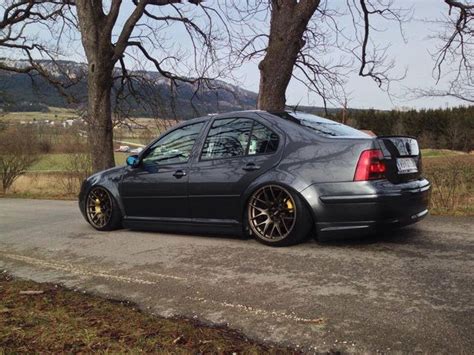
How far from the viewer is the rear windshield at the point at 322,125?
218 inches

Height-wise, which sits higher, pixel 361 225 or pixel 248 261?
pixel 361 225

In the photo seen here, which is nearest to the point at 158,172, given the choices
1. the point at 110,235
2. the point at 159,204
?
the point at 159,204

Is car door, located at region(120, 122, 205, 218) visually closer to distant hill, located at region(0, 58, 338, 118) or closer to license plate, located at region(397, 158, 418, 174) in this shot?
license plate, located at region(397, 158, 418, 174)

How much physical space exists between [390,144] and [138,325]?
3193mm

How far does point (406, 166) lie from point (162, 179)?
295 centimetres

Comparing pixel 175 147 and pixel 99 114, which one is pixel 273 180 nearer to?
pixel 175 147

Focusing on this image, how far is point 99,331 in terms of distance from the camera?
3.32 meters

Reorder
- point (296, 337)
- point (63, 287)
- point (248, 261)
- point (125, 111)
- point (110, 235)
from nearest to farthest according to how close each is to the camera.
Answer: point (296, 337) → point (63, 287) → point (248, 261) → point (110, 235) → point (125, 111)

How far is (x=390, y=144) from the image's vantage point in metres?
5.22

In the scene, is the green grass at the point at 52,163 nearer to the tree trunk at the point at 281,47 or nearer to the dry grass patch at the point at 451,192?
the tree trunk at the point at 281,47

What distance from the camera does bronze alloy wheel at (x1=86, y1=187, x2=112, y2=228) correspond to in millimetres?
7164

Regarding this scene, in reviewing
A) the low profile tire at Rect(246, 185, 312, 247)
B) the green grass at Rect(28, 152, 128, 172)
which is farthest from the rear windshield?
the green grass at Rect(28, 152, 128, 172)

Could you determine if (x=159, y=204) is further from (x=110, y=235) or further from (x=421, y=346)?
(x=421, y=346)

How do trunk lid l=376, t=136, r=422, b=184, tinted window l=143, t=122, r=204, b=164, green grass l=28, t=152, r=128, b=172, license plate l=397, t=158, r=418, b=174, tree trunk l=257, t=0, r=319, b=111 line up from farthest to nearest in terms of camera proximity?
green grass l=28, t=152, r=128, b=172, tree trunk l=257, t=0, r=319, b=111, tinted window l=143, t=122, r=204, b=164, license plate l=397, t=158, r=418, b=174, trunk lid l=376, t=136, r=422, b=184
